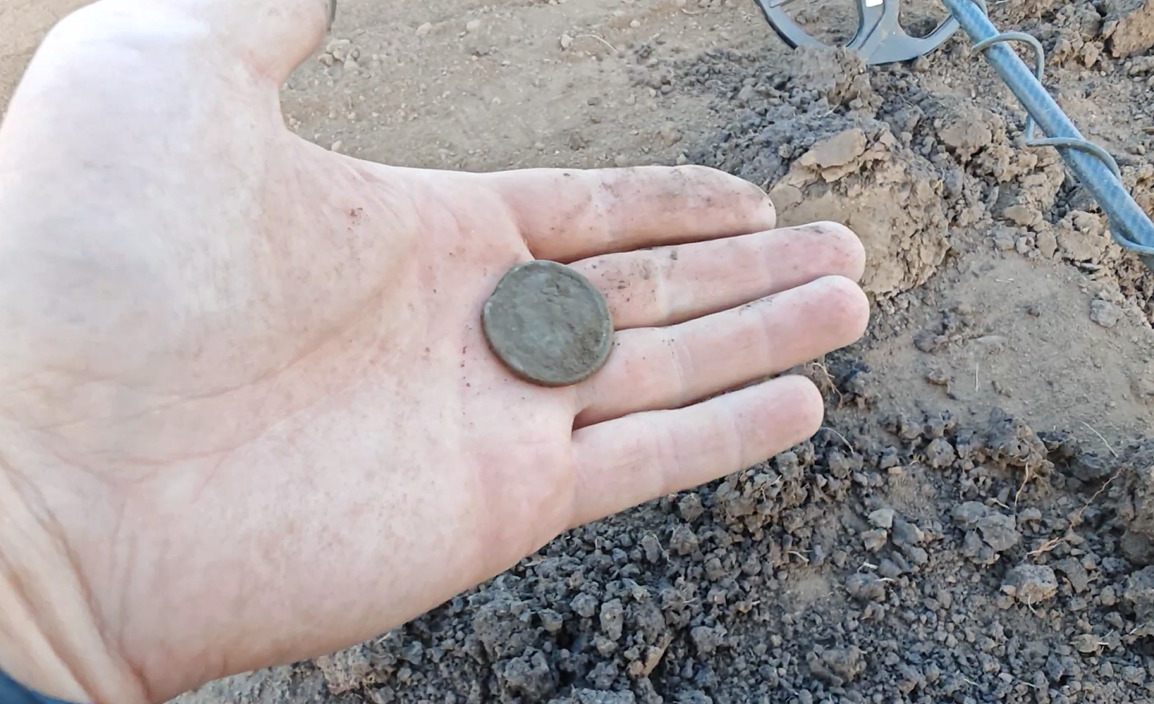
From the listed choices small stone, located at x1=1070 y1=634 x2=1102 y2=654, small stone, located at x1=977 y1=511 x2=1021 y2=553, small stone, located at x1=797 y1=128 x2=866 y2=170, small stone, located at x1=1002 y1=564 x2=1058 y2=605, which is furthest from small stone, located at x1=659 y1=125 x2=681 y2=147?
small stone, located at x1=1070 y1=634 x2=1102 y2=654

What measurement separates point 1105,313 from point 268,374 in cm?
249

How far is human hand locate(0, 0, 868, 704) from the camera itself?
1908 mm

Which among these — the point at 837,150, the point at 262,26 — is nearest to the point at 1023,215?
the point at 837,150

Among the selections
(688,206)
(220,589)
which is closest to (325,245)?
(220,589)

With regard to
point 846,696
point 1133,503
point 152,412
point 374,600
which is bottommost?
point 846,696

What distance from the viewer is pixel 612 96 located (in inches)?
140

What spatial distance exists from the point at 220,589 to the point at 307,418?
1.38 ft

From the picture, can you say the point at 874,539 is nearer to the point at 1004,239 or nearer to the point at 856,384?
the point at 856,384

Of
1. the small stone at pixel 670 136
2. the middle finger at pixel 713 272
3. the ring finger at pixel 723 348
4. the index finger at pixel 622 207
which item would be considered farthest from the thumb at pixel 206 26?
the small stone at pixel 670 136

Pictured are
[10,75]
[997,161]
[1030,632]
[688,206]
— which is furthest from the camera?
[10,75]

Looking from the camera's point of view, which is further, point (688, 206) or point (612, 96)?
point (612, 96)

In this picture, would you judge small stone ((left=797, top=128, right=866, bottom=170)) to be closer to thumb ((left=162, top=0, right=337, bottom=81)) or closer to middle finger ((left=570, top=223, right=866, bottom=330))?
middle finger ((left=570, top=223, right=866, bottom=330))

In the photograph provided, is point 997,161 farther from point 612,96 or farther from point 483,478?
point 483,478

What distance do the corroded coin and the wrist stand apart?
1081 millimetres
